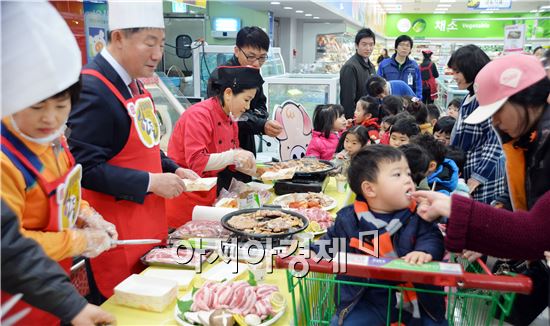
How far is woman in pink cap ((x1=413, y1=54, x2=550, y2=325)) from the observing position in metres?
1.45

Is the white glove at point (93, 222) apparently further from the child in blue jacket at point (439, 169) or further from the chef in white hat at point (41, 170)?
the child in blue jacket at point (439, 169)

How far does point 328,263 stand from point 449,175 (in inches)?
63.1

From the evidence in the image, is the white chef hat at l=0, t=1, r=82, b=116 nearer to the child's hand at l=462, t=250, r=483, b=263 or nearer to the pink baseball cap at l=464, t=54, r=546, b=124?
the pink baseball cap at l=464, t=54, r=546, b=124

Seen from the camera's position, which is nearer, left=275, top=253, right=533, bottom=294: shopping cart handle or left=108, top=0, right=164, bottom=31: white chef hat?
left=275, top=253, right=533, bottom=294: shopping cart handle

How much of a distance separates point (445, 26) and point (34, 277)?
92.5 ft

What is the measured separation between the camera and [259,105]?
4.12 metres

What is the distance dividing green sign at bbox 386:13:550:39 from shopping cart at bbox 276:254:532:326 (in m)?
26.5

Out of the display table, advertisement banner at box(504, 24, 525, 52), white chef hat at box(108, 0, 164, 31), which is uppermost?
advertisement banner at box(504, 24, 525, 52)

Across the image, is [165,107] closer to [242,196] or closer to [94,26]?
[94,26]

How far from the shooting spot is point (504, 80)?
61.9 inches

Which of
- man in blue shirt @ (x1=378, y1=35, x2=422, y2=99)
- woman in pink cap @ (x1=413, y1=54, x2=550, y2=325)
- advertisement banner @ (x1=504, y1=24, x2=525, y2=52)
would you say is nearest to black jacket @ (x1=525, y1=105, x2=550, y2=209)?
woman in pink cap @ (x1=413, y1=54, x2=550, y2=325)

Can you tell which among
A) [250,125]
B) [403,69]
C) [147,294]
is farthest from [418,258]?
[403,69]

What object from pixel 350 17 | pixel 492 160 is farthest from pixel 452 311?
pixel 350 17

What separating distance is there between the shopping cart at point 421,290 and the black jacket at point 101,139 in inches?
33.7
